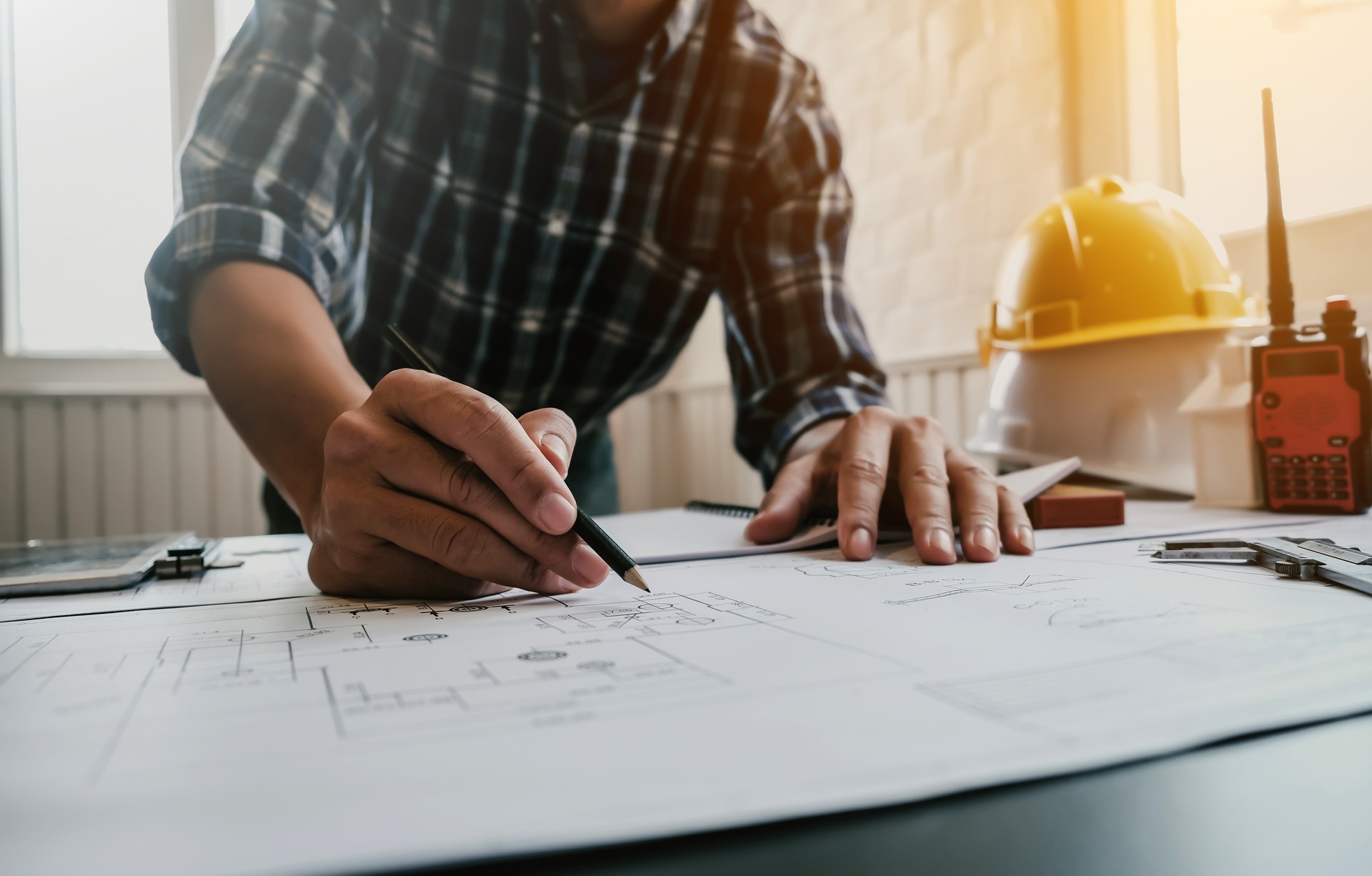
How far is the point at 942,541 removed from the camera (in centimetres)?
53

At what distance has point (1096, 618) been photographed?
352 millimetres

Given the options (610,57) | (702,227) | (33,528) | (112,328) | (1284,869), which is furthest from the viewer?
(112,328)

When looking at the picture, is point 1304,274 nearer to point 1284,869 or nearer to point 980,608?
point 980,608

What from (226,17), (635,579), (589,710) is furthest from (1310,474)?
(226,17)

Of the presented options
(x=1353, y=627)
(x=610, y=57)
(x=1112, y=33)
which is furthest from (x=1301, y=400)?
(x=1112, y=33)

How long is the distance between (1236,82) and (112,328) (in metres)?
2.62

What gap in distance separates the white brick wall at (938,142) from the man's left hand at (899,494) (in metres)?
0.95

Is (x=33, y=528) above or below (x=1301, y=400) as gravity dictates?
below

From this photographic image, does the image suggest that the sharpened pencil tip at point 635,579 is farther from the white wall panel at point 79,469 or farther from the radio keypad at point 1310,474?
→ the white wall panel at point 79,469

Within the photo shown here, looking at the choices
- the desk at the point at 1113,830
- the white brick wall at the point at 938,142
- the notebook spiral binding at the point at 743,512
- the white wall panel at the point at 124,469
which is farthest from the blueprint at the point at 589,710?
the white wall panel at the point at 124,469

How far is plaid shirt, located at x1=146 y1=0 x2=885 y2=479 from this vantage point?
876 mm

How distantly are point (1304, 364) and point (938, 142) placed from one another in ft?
3.38

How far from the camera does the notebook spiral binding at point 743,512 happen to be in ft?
2.22

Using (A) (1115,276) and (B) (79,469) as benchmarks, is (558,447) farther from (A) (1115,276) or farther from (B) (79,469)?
(B) (79,469)
